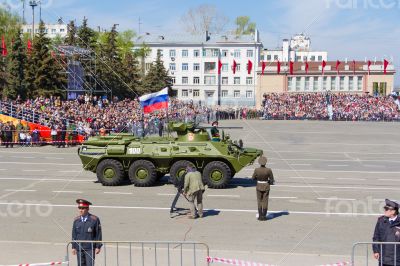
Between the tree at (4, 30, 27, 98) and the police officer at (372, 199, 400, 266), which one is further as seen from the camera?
the tree at (4, 30, 27, 98)

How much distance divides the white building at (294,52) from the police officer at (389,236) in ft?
328

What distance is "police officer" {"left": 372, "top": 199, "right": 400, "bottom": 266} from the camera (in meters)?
8.34

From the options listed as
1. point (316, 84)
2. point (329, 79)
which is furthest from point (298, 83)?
point (329, 79)

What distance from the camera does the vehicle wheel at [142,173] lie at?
60.8 ft

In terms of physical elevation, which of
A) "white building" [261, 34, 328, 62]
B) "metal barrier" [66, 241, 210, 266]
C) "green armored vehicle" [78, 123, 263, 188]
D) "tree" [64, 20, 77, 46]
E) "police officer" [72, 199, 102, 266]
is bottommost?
"metal barrier" [66, 241, 210, 266]

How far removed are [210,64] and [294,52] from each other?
2133 centimetres

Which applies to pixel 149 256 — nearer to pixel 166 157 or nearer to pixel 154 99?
pixel 166 157

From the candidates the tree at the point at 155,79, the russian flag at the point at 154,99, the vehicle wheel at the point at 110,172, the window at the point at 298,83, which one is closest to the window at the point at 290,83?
the window at the point at 298,83

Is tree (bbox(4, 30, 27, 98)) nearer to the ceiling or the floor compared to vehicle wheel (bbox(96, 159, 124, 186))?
nearer to the ceiling

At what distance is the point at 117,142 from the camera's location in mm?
18875

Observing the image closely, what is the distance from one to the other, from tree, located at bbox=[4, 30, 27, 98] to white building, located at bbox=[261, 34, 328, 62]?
2524 inches

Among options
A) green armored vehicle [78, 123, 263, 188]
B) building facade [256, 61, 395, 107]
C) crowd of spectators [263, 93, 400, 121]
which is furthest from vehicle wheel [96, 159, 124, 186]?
building facade [256, 61, 395, 107]

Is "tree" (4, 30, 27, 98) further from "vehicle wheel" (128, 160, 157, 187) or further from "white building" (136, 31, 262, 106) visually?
"white building" (136, 31, 262, 106)

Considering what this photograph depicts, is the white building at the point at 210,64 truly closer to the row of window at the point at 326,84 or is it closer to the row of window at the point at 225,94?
the row of window at the point at 225,94
